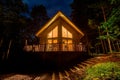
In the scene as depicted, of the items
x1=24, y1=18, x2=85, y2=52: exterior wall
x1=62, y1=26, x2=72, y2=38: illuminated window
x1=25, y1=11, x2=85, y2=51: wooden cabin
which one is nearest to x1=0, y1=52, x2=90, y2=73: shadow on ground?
x1=24, y1=18, x2=85, y2=52: exterior wall

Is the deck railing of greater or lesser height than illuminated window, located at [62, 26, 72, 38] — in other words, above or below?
below

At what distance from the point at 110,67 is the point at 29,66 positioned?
10293mm

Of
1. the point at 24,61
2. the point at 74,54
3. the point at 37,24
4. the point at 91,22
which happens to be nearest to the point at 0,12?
the point at 24,61

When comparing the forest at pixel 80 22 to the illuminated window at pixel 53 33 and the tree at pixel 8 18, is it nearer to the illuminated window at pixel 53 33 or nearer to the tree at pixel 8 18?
the tree at pixel 8 18

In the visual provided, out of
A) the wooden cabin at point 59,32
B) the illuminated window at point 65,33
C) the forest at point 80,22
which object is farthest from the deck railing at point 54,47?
the illuminated window at point 65,33

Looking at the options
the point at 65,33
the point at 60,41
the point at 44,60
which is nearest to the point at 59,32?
the point at 60,41

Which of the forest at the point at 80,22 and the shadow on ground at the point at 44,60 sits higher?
the forest at the point at 80,22

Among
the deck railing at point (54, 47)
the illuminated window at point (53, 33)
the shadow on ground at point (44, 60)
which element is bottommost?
the shadow on ground at point (44, 60)

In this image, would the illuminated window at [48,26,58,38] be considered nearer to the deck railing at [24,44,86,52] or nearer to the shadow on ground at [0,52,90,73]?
the deck railing at [24,44,86,52]

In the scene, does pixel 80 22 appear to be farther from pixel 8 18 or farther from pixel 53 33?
pixel 8 18

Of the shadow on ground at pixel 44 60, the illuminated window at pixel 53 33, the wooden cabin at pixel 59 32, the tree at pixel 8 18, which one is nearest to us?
the shadow on ground at pixel 44 60

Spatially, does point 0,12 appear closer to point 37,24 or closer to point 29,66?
point 29,66

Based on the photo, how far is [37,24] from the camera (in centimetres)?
5088

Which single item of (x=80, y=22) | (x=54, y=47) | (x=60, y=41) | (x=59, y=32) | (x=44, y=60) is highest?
(x=80, y=22)
